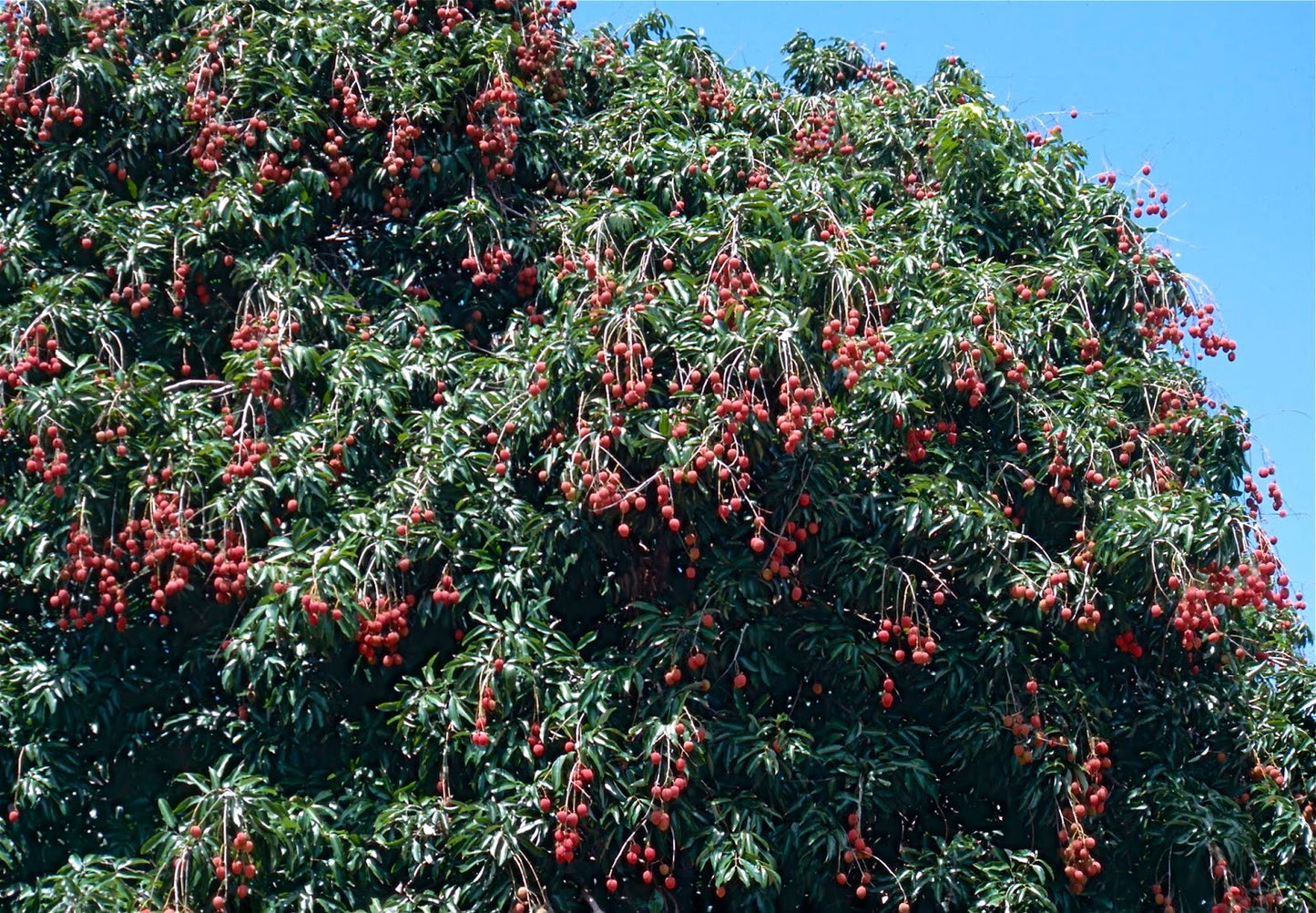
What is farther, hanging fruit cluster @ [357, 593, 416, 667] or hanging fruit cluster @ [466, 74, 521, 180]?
hanging fruit cluster @ [466, 74, 521, 180]

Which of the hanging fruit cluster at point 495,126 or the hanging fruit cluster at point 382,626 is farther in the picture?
the hanging fruit cluster at point 495,126

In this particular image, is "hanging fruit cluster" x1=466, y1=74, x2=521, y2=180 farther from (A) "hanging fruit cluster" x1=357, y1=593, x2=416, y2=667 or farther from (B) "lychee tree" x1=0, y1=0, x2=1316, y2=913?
(A) "hanging fruit cluster" x1=357, y1=593, x2=416, y2=667

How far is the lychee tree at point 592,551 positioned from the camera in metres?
5.41

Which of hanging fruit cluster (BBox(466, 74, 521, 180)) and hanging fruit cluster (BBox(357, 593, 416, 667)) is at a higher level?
hanging fruit cluster (BBox(466, 74, 521, 180))

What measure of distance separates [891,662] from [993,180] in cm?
255

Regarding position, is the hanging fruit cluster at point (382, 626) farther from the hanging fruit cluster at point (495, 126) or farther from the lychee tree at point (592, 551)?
the hanging fruit cluster at point (495, 126)

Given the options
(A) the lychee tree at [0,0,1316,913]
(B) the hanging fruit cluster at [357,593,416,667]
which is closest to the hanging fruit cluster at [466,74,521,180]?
(A) the lychee tree at [0,0,1316,913]

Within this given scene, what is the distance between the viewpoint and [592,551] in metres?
5.79

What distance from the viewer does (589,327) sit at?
570cm

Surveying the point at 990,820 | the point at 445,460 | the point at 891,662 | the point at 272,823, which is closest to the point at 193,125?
the point at 445,460

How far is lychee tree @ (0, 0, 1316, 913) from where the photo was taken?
213 inches

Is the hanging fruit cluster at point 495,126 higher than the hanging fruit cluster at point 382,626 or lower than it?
higher

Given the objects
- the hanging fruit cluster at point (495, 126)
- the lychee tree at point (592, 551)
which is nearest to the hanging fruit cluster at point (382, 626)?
the lychee tree at point (592, 551)

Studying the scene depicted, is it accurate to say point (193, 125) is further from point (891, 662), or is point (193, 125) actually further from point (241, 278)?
Answer: point (891, 662)
